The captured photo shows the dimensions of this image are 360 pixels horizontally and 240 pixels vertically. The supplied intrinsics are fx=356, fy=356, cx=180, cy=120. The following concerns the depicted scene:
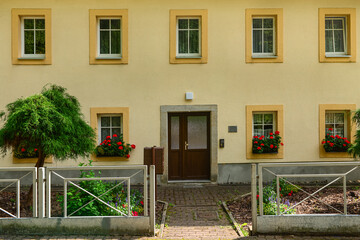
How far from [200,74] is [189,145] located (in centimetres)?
223

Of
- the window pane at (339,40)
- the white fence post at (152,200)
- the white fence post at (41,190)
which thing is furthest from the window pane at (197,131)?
the white fence post at (41,190)

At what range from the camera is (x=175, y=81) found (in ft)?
35.3

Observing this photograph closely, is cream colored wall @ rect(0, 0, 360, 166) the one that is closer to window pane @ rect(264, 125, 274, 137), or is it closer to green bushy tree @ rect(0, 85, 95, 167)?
window pane @ rect(264, 125, 274, 137)

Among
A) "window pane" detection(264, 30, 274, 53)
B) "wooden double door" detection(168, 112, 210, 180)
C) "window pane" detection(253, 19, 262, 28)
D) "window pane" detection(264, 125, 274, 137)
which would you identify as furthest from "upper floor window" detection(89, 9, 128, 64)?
"window pane" detection(264, 125, 274, 137)

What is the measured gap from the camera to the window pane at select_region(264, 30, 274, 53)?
11.1 m

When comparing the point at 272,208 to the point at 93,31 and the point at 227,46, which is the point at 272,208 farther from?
the point at 93,31

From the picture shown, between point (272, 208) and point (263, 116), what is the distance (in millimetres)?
5051

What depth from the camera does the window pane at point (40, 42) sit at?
10.8 m

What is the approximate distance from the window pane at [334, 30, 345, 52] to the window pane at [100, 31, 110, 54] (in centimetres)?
711

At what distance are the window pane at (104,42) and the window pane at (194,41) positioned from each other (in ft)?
8.38

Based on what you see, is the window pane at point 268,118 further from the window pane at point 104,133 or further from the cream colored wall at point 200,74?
the window pane at point 104,133

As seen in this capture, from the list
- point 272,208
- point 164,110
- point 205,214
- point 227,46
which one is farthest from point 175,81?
point 272,208

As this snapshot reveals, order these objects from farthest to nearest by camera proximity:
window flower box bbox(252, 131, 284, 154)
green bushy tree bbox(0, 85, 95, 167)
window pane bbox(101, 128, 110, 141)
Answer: window pane bbox(101, 128, 110, 141) < window flower box bbox(252, 131, 284, 154) < green bushy tree bbox(0, 85, 95, 167)

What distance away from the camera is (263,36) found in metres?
11.1
